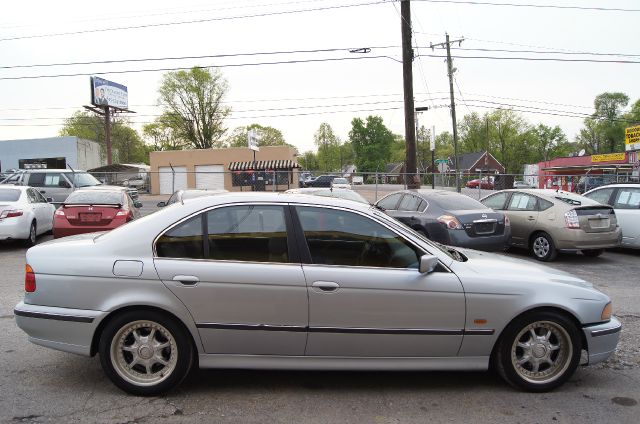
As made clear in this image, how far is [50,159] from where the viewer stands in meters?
46.9

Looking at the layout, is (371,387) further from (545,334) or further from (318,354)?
(545,334)

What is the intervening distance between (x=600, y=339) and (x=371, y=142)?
108825 mm

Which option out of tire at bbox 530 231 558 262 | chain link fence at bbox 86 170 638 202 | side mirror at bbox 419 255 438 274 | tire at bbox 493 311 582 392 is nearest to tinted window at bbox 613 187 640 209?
tire at bbox 530 231 558 262

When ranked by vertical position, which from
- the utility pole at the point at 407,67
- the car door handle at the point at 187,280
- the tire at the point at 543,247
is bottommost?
the tire at the point at 543,247

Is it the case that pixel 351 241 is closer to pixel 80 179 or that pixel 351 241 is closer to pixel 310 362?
pixel 310 362

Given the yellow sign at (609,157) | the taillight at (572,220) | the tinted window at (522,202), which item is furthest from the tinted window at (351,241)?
the yellow sign at (609,157)

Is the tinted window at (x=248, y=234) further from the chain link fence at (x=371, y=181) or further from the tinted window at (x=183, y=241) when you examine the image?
the chain link fence at (x=371, y=181)

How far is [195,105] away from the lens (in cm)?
6372

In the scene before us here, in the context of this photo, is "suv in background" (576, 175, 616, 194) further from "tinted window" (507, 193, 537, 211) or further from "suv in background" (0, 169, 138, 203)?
"suv in background" (0, 169, 138, 203)

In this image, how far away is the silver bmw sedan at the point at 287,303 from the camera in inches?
141

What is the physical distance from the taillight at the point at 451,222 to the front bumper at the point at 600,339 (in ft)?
16.0

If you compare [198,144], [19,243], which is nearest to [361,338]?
[19,243]

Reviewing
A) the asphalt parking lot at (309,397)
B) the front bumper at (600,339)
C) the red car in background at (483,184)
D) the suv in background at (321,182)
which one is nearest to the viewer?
the asphalt parking lot at (309,397)

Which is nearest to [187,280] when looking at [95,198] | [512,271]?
[512,271]
